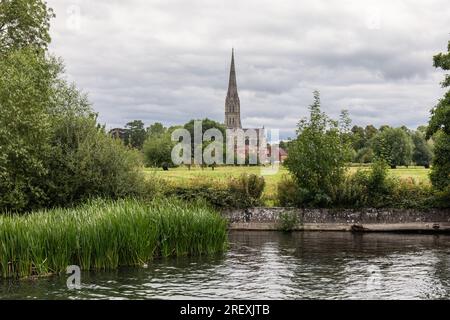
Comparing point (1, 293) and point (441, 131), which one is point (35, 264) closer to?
point (1, 293)

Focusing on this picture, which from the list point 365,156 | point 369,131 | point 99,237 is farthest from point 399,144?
point 99,237

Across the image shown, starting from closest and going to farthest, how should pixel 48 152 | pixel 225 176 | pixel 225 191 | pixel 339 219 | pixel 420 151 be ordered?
pixel 48 152, pixel 339 219, pixel 225 191, pixel 225 176, pixel 420 151

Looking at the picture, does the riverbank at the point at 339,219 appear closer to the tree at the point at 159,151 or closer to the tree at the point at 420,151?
the tree at the point at 159,151

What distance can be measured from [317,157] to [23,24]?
2816 cm

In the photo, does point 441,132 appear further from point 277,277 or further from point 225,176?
point 277,277

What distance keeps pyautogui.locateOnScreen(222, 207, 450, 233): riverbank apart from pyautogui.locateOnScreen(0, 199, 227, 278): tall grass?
673 inches

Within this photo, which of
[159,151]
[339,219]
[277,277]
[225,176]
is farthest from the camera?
[159,151]

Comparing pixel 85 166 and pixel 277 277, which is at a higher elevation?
pixel 85 166

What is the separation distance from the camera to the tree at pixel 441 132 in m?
45.6

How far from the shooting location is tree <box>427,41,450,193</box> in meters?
45.6

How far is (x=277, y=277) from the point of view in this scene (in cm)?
2658

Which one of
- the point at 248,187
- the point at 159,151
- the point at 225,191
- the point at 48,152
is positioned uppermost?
the point at 159,151

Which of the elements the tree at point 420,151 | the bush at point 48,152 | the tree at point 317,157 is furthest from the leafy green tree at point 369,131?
the bush at point 48,152

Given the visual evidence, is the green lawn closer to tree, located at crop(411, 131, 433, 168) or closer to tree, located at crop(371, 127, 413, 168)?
tree, located at crop(371, 127, 413, 168)
